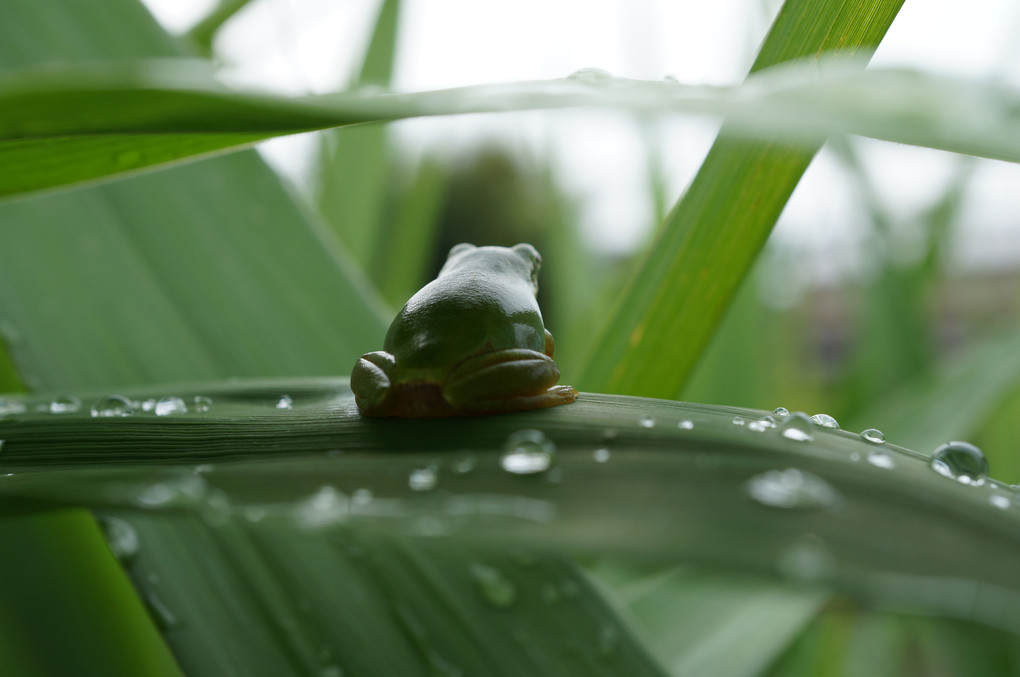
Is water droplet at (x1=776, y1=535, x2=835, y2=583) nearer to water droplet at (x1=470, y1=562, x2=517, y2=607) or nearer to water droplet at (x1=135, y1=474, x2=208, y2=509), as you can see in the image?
water droplet at (x1=135, y1=474, x2=208, y2=509)

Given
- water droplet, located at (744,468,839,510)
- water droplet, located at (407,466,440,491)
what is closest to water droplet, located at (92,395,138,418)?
water droplet, located at (407,466,440,491)

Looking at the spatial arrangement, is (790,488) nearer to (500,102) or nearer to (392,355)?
(500,102)

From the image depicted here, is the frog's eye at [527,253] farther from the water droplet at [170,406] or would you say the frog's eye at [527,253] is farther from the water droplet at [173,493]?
the water droplet at [173,493]

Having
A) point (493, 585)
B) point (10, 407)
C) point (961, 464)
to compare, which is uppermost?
point (961, 464)

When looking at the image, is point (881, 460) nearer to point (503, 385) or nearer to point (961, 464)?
point (961, 464)

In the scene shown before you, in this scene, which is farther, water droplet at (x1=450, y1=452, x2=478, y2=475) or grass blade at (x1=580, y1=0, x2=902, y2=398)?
grass blade at (x1=580, y1=0, x2=902, y2=398)

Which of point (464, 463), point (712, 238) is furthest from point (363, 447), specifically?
point (712, 238)

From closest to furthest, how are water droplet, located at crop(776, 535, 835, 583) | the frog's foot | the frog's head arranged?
water droplet, located at crop(776, 535, 835, 583), the frog's foot, the frog's head
